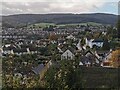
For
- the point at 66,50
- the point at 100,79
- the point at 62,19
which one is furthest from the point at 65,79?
the point at 62,19

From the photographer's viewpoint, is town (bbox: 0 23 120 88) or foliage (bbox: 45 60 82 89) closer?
foliage (bbox: 45 60 82 89)

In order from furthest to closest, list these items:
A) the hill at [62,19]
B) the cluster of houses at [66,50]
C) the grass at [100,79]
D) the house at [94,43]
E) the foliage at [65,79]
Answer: the hill at [62,19] < the house at [94,43] < the cluster of houses at [66,50] < the grass at [100,79] < the foliage at [65,79]

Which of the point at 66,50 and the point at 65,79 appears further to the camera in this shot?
the point at 66,50

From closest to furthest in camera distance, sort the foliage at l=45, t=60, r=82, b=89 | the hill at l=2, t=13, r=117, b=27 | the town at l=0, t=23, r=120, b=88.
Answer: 1. the foliage at l=45, t=60, r=82, b=89
2. the town at l=0, t=23, r=120, b=88
3. the hill at l=2, t=13, r=117, b=27

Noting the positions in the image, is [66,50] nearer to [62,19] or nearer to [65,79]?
[65,79]

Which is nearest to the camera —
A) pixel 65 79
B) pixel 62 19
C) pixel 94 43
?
pixel 65 79

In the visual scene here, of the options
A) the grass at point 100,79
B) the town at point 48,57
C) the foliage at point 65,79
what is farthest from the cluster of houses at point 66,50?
the foliage at point 65,79

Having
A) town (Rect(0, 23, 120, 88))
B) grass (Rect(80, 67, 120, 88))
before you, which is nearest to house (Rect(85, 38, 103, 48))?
town (Rect(0, 23, 120, 88))

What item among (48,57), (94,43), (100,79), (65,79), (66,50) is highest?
(65,79)

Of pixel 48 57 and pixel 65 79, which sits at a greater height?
pixel 65 79

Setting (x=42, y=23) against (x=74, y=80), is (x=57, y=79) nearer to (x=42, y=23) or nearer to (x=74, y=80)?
(x=74, y=80)

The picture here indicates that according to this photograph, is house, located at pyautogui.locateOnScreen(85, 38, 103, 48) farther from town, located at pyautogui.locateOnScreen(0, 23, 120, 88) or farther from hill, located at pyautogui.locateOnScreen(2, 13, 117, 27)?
hill, located at pyautogui.locateOnScreen(2, 13, 117, 27)

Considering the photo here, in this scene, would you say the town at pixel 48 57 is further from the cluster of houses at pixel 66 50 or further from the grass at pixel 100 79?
the grass at pixel 100 79
